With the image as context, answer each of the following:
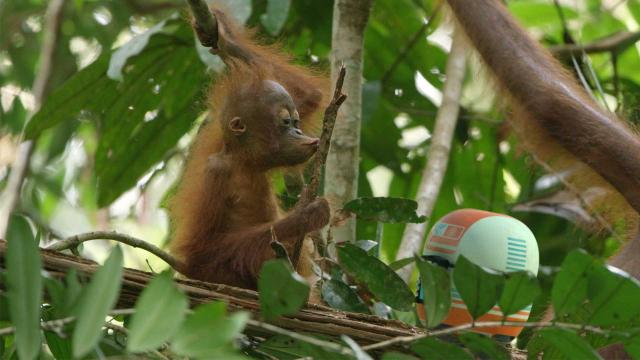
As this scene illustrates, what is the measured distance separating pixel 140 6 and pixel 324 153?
2650 millimetres

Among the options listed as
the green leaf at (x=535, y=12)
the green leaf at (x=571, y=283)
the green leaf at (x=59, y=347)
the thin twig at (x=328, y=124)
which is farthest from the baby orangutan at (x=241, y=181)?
the green leaf at (x=535, y=12)

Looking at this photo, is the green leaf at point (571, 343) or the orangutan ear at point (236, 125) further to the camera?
the orangutan ear at point (236, 125)

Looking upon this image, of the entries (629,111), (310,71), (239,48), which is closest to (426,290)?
(239,48)

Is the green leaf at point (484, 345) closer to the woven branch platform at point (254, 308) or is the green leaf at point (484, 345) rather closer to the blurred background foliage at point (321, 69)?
the woven branch platform at point (254, 308)

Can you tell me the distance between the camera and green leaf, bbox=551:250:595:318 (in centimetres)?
154

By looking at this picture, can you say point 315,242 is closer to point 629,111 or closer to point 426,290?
point 426,290

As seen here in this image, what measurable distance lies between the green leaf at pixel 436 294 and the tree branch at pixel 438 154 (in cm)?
117

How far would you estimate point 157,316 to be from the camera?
1.15 meters

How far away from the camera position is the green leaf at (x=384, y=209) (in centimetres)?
218

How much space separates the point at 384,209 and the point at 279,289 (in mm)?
764

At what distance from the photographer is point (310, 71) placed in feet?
9.25

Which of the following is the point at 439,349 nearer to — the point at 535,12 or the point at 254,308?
the point at 254,308

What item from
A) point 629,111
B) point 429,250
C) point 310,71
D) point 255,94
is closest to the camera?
point 429,250

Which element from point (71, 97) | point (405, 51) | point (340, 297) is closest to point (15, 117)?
point (71, 97)
